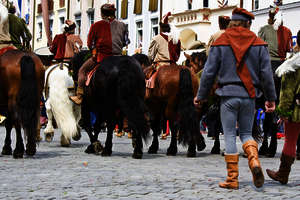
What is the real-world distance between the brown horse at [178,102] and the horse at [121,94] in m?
0.79

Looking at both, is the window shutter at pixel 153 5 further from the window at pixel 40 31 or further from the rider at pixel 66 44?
the rider at pixel 66 44

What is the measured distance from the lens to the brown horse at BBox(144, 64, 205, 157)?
12508 mm

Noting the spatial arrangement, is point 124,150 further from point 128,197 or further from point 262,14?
point 262,14

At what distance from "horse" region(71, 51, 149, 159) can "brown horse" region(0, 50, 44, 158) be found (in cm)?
110

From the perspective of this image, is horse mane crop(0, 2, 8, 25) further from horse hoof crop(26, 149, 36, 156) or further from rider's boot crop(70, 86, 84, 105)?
horse hoof crop(26, 149, 36, 156)

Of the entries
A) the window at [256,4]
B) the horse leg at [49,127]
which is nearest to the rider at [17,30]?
the horse leg at [49,127]

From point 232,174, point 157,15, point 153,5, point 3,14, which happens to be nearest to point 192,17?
point 157,15

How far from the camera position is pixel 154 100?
13477 mm

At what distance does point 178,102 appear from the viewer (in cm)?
1293

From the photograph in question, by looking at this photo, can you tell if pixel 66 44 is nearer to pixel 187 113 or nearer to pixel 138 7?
pixel 187 113

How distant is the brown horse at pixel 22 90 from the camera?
11.7 meters

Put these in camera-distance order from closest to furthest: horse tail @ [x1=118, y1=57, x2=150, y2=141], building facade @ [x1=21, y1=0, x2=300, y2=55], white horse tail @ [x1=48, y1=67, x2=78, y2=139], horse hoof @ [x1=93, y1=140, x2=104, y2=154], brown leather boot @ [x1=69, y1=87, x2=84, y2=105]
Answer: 1. horse tail @ [x1=118, y1=57, x2=150, y2=141]
2. horse hoof @ [x1=93, y1=140, x2=104, y2=154]
3. brown leather boot @ [x1=69, y1=87, x2=84, y2=105]
4. white horse tail @ [x1=48, y1=67, x2=78, y2=139]
5. building facade @ [x1=21, y1=0, x2=300, y2=55]

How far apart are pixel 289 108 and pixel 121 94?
151 inches

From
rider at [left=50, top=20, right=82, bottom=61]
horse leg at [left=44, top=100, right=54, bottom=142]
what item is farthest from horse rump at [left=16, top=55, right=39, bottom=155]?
horse leg at [left=44, top=100, right=54, bottom=142]
